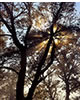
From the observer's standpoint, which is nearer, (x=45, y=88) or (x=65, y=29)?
(x=65, y=29)

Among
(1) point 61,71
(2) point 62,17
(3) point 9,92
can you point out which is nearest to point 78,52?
(1) point 61,71

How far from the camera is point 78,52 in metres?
22.0

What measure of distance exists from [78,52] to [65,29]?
11684 mm

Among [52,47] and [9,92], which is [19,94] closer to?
[52,47]

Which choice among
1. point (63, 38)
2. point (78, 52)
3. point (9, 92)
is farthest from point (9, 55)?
point (9, 92)

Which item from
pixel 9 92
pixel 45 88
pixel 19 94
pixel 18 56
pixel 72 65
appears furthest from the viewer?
pixel 9 92

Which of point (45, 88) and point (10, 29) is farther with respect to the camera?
point (45, 88)

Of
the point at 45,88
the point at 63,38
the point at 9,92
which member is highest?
the point at 9,92

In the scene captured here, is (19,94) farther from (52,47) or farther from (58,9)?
(58,9)

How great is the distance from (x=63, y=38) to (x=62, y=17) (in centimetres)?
180

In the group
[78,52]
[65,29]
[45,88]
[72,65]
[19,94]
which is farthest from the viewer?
[45,88]

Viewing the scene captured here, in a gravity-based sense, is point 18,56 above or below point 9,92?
below

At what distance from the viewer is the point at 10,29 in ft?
34.2

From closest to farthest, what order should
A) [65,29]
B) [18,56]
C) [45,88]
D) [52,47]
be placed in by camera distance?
[52,47] < [65,29] < [18,56] < [45,88]
